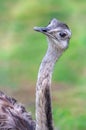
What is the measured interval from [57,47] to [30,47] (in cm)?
489

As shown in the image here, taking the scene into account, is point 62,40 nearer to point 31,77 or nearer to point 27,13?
point 31,77

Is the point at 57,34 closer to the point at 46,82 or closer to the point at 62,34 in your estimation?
the point at 62,34

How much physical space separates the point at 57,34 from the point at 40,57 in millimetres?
4406

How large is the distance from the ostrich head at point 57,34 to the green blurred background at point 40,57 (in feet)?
6.88

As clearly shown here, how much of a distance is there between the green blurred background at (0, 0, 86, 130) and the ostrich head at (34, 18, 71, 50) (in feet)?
6.88

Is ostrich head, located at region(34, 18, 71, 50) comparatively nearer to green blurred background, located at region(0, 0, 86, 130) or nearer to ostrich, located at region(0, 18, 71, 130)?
ostrich, located at region(0, 18, 71, 130)

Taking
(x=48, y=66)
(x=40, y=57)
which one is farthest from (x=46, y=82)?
(x=40, y=57)

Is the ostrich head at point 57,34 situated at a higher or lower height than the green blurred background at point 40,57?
lower

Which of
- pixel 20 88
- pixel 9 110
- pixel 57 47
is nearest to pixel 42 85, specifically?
pixel 57 47

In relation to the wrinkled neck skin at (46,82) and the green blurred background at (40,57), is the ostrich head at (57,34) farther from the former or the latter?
the green blurred background at (40,57)

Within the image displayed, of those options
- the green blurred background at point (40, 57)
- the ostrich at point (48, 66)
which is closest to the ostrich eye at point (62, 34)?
the ostrich at point (48, 66)

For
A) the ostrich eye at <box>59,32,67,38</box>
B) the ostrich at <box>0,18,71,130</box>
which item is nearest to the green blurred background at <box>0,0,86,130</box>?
the ostrich at <box>0,18,71,130</box>

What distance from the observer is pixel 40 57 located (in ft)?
35.3

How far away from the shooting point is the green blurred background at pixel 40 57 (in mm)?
9266
